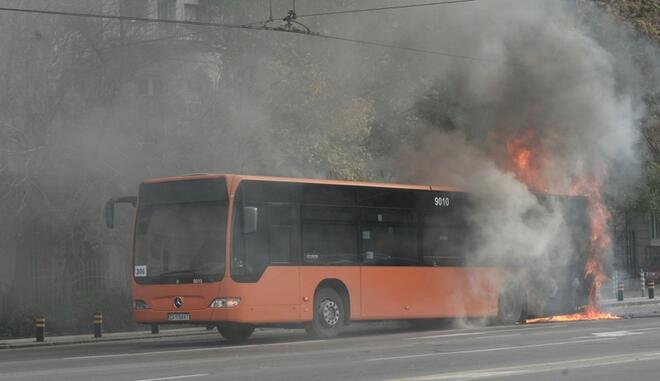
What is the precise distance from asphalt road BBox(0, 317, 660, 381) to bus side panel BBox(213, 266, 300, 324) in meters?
0.51

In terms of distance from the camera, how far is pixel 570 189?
89.8 ft

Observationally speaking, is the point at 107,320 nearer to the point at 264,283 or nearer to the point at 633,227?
the point at 264,283

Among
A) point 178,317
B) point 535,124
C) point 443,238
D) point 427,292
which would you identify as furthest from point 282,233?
point 535,124

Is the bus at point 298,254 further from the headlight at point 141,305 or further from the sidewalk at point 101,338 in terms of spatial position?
the sidewalk at point 101,338

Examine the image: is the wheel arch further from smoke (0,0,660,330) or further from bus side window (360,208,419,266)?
smoke (0,0,660,330)

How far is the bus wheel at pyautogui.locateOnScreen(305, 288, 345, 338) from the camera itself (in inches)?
851

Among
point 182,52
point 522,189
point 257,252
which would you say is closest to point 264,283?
point 257,252

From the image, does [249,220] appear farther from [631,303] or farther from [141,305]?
[631,303]

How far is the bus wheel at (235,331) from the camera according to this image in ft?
71.1

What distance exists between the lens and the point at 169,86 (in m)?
28.2

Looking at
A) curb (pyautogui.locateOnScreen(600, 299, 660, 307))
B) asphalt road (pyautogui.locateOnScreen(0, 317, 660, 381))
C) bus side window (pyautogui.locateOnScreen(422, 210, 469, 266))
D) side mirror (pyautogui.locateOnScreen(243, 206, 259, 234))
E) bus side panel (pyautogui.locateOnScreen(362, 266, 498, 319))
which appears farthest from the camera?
curb (pyautogui.locateOnScreen(600, 299, 660, 307))

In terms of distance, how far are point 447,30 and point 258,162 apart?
5.75 meters

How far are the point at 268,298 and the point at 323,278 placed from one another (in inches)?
58.0

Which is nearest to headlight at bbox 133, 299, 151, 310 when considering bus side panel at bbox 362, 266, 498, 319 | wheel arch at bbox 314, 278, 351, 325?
wheel arch at bbox 314, 278, 351, 325
